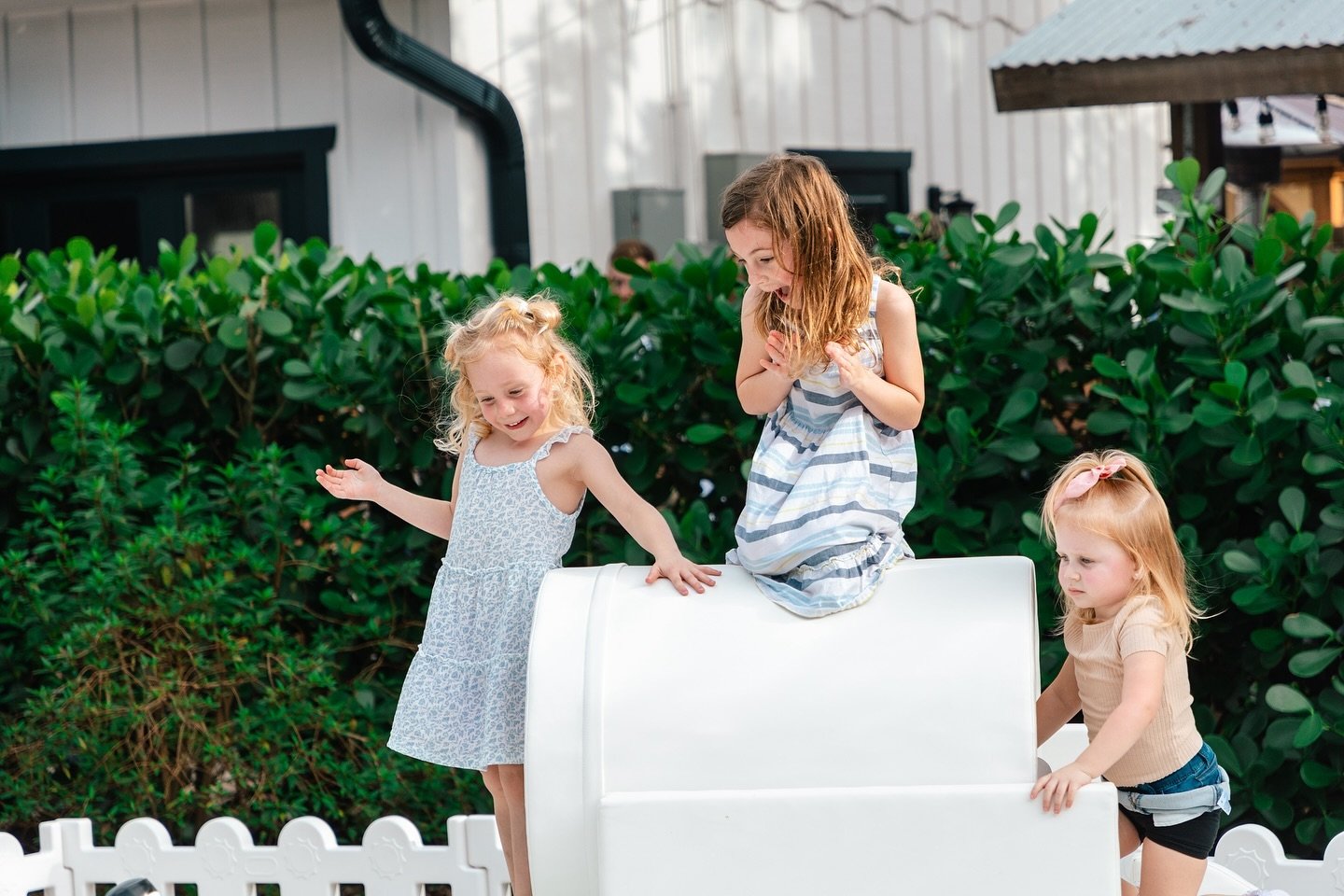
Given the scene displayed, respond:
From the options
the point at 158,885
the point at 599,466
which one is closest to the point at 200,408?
the point at 158,885

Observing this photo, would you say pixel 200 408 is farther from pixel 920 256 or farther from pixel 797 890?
pixel 797 890

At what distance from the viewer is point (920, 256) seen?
3861 mm

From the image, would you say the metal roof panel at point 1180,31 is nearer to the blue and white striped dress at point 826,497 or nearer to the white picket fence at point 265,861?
the blue and white striped dress at point 826,497

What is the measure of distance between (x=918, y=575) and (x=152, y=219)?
5.40 meters

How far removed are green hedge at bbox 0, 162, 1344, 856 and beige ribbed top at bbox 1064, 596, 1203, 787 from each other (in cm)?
83

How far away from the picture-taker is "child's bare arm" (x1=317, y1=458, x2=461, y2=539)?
9.69ft

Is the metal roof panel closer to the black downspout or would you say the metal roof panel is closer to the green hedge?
the green hedge

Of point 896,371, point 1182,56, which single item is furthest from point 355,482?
point 1182,56

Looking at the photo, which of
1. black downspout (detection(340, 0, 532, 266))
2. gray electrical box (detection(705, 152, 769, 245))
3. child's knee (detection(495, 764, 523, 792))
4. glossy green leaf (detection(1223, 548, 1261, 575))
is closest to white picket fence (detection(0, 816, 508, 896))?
child's knee (detection(495, 764, 523, 792))

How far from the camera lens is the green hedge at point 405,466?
3436 mm

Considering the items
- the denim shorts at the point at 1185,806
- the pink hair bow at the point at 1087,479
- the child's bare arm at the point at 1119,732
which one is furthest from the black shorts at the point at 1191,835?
the pink hair bow at the point at 1087,479

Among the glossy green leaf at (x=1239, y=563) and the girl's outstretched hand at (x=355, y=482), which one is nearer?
the girl's outstretched hand at (x=355, y=482)

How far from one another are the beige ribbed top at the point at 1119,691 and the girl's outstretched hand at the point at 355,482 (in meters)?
1.30

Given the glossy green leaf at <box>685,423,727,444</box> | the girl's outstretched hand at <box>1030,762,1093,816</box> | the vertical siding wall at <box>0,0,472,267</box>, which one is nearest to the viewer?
the girl's outstretched hand at <box>1030,762,1093,816</box>
